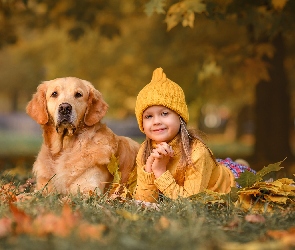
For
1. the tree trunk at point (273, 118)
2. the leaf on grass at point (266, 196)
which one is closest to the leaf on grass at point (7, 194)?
the leaf on grass at point (266, 196)

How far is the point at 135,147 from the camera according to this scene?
15.6 feet

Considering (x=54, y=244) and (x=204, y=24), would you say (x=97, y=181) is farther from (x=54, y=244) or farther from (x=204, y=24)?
(x=204, y=24)

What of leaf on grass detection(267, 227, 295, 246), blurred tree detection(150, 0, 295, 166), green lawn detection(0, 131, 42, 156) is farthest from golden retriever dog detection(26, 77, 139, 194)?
green lawn detection(0, 131, 42, 156)

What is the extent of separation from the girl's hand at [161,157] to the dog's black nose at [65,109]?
77 cm

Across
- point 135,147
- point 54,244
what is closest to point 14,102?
point 135,147

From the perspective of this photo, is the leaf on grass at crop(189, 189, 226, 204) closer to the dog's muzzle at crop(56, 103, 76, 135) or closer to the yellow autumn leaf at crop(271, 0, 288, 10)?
the dog's muzzle at crop(56, 103, 76, 135)

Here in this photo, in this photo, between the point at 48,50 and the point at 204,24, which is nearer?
the point at 204,24

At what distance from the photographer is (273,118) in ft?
34.7

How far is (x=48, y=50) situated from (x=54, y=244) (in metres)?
13.0

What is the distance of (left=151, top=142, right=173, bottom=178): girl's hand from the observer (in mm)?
3818

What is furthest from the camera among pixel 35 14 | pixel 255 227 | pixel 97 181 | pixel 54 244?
pixel 35 14

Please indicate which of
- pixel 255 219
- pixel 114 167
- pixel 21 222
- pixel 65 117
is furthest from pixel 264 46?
pixel 21 222

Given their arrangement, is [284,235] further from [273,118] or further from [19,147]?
[19,147]

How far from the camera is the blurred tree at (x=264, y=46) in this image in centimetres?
541
